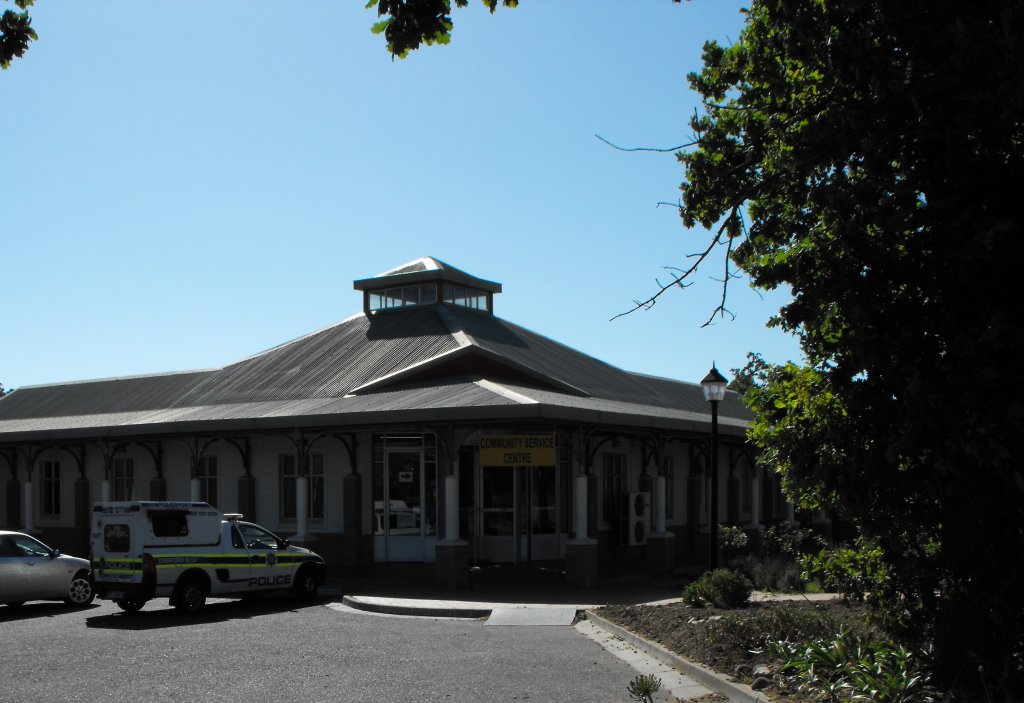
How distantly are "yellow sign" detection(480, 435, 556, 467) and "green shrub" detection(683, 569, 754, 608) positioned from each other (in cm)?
513

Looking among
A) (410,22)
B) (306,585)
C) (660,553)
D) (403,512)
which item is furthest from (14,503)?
(410,22)

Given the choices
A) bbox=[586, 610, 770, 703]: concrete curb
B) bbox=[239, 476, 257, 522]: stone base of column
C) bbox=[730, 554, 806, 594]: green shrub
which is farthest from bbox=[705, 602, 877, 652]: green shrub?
bbox=[239, 476, 257, 522]: stone base of column

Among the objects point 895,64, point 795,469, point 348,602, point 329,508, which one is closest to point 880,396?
point 795,469

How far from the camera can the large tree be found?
7.91 m

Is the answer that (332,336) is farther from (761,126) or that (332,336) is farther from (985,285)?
(985,285)

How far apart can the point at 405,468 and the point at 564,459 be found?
3.70 m

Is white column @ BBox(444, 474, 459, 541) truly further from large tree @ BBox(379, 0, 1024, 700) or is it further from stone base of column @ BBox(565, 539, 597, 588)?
large tree @ BBox(379, 0, 1024, 700)

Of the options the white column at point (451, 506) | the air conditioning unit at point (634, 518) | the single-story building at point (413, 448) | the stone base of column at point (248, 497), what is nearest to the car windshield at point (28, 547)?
the single-story building at point (413, 448)

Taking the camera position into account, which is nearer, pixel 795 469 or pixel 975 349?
pixel 975 349

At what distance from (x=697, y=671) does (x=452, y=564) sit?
9660 mm

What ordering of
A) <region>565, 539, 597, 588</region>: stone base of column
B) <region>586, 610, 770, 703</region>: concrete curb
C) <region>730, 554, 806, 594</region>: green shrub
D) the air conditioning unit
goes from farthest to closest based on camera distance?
the air conditioning unit < <region>565, 539, 597, 588</region>: stone base of column < <region>730, 554, 806, 594</region>: green shrub < <region>586, 610, 770, 703</region>: concrete curb

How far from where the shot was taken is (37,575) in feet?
57.4

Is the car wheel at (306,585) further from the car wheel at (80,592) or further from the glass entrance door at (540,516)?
the glass entrance door at (540,516)

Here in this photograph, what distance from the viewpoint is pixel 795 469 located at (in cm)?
935
